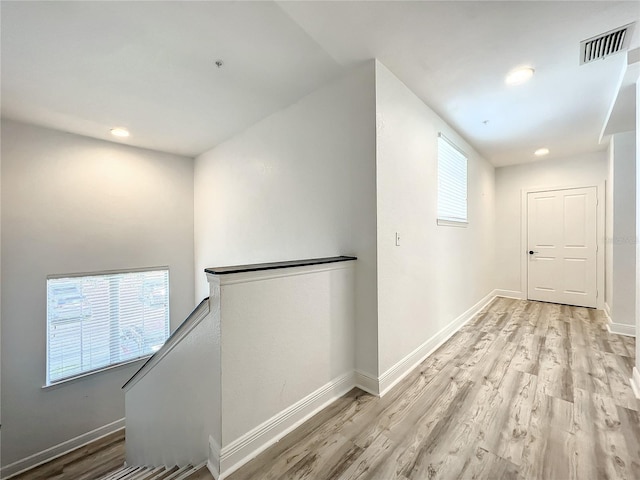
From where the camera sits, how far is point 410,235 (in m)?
2.49

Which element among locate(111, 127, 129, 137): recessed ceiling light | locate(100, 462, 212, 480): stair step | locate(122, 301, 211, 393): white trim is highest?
locate(111, 127, 129, 137): recessed ceiling light

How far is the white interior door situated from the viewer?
4.43 m

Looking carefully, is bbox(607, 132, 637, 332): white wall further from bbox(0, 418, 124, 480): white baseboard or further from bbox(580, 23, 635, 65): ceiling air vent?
bbox(0, 418, 124, 480): white baseboard

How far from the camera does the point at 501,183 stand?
17.4 feet

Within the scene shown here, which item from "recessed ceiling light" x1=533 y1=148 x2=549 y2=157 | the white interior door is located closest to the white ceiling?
"recessed ceiling light" x1=533 y1=148 x2=549 y2=157

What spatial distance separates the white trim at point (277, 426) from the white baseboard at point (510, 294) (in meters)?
4.65

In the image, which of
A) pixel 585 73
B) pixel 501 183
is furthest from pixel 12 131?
→ pixel 501 183

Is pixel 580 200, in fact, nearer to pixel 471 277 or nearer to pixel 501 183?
pixel 501 183

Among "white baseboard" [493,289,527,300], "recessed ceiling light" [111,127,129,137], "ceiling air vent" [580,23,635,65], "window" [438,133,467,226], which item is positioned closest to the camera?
"ceiling air vent" [580,23,635,65]

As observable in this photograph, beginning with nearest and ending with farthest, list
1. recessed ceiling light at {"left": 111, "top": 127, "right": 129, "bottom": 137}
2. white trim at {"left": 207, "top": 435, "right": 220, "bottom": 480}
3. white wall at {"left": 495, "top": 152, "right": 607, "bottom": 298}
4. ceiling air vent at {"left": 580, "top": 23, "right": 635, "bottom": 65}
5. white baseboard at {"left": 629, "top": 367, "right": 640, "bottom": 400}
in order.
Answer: white trim at {"left": 207, "top": 435, "right": 220, "bottom": 480} < ceiling air vent at {"left": 580, "top": 23, "right": 635, "bottom": 65} < white baseboard at {"left": 629, "top": 367, "right": 640, "bottom": 400} < recessed ceiling light at {"left": 111, "top": 127, "right": 129, "bottom": 137} < white wall at {"left": 495, "top": 152, "right": 607, "bottom": 298}

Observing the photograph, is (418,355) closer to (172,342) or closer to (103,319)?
(172,342)

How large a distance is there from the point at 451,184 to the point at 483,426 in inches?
104

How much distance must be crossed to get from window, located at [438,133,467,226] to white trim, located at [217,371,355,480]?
2125 millimetres

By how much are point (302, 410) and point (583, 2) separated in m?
3.10
